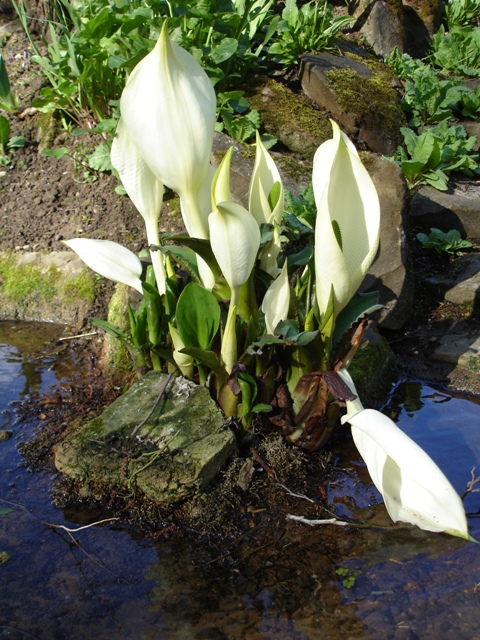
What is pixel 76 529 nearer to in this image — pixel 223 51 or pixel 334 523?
pixel 334 523

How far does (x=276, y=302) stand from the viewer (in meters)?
2.10

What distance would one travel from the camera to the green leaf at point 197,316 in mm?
2102

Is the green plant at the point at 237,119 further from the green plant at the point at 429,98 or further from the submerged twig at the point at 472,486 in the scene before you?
the submerged twig at the point at 472,486

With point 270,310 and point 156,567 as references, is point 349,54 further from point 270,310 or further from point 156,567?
point 156,567

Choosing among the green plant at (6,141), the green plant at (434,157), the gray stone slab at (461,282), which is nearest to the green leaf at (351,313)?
the gray stone slab at (461,282)

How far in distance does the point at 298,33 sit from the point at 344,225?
3.60 m

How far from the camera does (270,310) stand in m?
2.11

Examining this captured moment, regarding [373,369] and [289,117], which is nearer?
[373,369]

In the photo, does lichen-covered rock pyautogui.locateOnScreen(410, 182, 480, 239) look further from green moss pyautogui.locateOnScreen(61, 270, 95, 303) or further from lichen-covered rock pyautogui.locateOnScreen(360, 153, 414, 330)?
green moss pyautogui.locateOnScreen(61, 270, 95, 303)

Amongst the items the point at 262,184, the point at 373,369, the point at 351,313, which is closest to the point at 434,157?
the point at 373,369

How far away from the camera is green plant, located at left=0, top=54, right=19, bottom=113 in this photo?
16.0ft

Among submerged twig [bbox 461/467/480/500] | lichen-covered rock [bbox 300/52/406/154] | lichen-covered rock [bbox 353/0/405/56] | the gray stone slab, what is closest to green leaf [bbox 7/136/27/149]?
lichen-covered rock [bbox 300/52/406/154]

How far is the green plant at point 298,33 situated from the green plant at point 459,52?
1733 millimetres

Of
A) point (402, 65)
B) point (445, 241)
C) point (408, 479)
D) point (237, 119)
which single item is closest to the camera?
point (408, 479)
